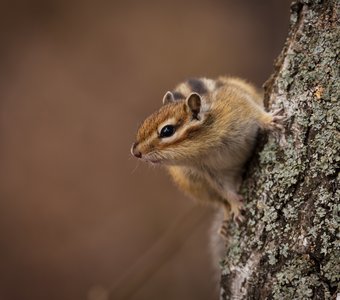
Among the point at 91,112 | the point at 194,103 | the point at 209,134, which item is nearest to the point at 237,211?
the point at 209,134

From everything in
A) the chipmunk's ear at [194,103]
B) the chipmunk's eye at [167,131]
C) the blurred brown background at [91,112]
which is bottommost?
the blurred brown background at [91,112]

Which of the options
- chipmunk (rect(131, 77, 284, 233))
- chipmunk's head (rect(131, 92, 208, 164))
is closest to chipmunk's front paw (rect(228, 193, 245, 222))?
chipmunk (rect(131, 77, 284, 233))

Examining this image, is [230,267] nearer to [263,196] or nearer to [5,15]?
[263,196]

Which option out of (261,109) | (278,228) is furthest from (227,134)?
(278,228)

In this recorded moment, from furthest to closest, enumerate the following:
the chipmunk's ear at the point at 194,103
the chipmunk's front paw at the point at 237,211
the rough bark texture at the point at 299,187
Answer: the chipmunk's ear at the point at 194,103, the chipmunk's front paw at the point at 237,211, the rough bark texture at the point at 299,187

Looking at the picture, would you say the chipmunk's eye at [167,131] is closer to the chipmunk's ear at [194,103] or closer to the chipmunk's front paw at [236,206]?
the chipmunk's ear at [194,103]

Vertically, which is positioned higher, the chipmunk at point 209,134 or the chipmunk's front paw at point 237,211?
the chipmunk at point 209,134

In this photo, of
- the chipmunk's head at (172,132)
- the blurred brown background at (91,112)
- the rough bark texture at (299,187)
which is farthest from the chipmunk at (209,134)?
the blurred brown background at (91,112)
